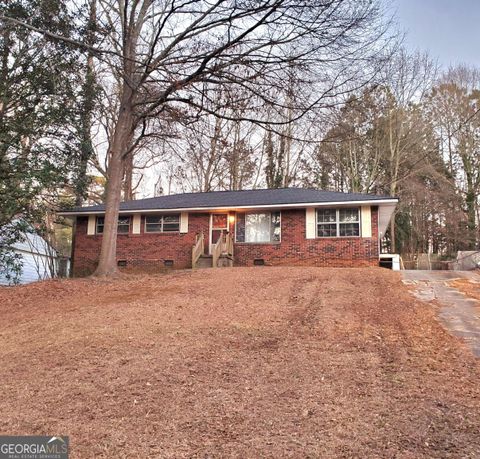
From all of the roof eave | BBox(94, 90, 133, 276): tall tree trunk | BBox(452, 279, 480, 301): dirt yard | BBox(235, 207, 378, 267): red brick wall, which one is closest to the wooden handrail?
the roof eave

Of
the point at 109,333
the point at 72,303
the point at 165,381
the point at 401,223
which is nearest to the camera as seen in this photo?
the point at 165,381

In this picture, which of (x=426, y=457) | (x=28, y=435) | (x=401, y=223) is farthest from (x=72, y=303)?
(x=401, y=223)

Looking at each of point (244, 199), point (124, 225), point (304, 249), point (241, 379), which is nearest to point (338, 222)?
point (304, 249)

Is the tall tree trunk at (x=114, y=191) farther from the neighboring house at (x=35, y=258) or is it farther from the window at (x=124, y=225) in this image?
the window at (x=124, y=225)

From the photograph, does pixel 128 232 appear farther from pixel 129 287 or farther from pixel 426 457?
pixel 426 457

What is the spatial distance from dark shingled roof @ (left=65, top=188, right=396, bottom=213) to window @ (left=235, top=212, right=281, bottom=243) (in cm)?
63

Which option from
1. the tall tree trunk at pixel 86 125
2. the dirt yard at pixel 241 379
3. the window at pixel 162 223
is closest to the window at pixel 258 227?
the window at pixel 162 223

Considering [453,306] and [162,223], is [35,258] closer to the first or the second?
[162,223]

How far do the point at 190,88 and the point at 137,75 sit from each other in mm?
2898

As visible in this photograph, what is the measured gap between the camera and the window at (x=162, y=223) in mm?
17172

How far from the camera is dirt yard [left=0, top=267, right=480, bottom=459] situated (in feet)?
9.06

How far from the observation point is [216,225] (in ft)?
55.2

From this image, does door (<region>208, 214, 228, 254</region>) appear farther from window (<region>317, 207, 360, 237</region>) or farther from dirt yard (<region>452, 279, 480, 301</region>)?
dirt yard (<region>452, 279, 480, 301</region>)

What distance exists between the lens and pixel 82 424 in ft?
10.0
